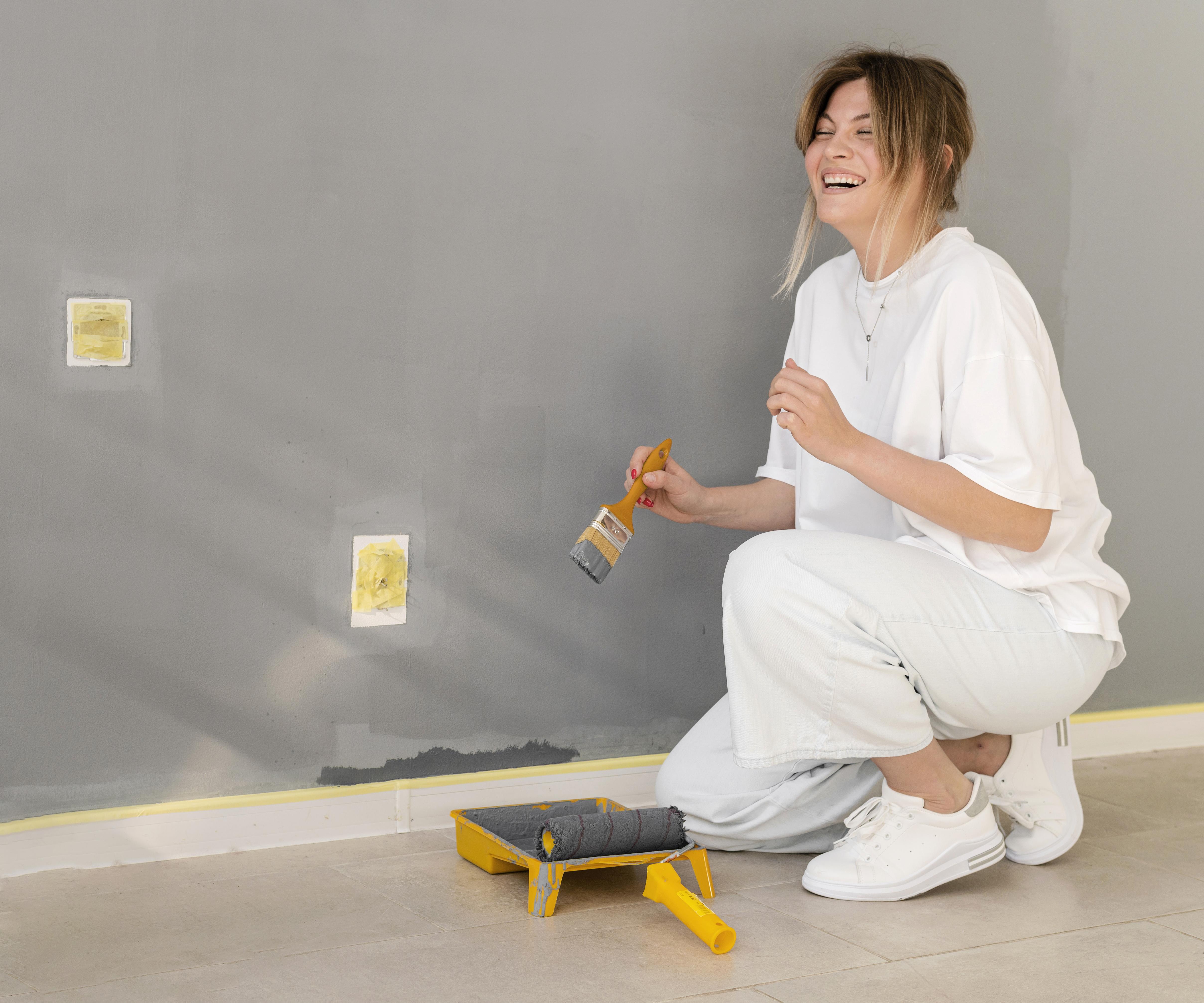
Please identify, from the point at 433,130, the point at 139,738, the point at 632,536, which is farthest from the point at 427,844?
the point at 433,130

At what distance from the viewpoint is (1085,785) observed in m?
2.00

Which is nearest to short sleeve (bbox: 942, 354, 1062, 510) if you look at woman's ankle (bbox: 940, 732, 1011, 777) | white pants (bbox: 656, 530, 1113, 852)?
white pants (bbox: 656, 530, 1113, 852)

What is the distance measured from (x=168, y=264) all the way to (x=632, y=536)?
0.71m

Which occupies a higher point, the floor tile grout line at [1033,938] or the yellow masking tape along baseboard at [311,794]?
the yellow masking tape along baseboard at [311,794]

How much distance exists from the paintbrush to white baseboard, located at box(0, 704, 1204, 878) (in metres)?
0.35

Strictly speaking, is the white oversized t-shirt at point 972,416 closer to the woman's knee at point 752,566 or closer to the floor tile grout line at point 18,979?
the woman's knee at point 752,566

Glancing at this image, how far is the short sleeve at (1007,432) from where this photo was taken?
1.42 m

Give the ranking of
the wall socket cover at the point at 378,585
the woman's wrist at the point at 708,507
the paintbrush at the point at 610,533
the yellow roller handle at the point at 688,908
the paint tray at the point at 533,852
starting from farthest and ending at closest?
1. the woman's wrist at the point at 708,507
2. the wall socket cover at the point at 378,585
3. the paintbrush at the point at 610,533
4. the paint tray at the point at 533,852
5. the yellow roller handle at the point at 688,908

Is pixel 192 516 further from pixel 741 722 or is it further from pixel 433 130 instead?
pixel 741 722

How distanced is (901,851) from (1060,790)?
0.33 m

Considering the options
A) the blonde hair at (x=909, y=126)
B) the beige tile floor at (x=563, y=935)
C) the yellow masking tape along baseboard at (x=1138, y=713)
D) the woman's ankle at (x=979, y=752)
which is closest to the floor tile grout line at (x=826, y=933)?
the beige tile floor at (x=563, y=935)

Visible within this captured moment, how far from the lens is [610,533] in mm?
1552

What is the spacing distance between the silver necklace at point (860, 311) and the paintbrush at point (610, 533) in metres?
0.30

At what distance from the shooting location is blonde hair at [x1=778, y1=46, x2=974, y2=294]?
1581 millimetres
